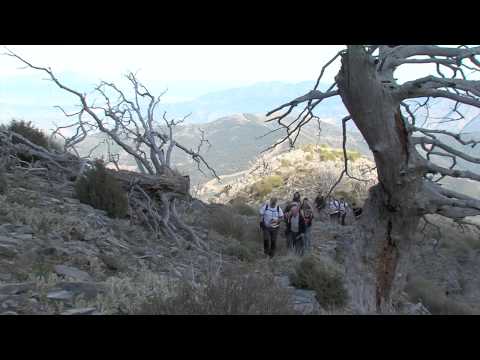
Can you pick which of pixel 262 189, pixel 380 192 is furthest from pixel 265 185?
pixel 380 192

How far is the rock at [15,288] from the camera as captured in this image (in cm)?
512

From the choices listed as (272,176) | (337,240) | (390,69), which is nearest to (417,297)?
(337,240)

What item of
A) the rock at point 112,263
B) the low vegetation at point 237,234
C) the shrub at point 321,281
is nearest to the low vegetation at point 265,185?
the low vegetation at point 237,234

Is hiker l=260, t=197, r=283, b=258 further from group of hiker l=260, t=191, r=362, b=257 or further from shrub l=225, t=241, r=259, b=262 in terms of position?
shrub l=225, t=241, r=259, b=262

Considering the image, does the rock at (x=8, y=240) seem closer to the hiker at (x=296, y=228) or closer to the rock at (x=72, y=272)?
the rock at (x=72, y=272)

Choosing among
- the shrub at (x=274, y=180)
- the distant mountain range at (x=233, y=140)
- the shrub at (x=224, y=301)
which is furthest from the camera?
the distant mountain range at (x=233, y=140)

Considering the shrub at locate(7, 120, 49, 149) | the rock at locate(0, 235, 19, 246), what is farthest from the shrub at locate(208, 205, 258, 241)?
the rock at locate(0, 235, 19, 246)

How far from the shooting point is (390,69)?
5.92m

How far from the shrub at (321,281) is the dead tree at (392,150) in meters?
2.53

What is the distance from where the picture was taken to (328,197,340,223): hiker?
1984 cm

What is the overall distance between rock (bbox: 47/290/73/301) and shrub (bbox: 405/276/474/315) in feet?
33.5

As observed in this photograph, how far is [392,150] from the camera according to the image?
5633mm
